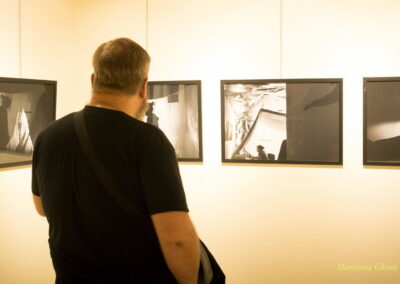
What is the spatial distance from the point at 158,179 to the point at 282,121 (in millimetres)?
1905

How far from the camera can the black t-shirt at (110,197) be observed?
115cm

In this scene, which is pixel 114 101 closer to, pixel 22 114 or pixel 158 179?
pixel 158 179

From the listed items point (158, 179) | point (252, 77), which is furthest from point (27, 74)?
point (158, 179)

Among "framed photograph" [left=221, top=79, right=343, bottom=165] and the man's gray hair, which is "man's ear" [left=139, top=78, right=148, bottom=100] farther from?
"framed photograph" [left=221, top=79, right=343, bottom=165]

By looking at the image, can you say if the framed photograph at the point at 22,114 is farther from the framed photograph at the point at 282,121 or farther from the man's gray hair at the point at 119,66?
the man's gray hair at the point at 119,66

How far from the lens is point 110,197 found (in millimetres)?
1178

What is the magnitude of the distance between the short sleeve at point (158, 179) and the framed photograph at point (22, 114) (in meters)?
1.74

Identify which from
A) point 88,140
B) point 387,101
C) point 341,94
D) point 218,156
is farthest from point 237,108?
point 88,140

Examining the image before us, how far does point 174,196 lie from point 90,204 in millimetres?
278

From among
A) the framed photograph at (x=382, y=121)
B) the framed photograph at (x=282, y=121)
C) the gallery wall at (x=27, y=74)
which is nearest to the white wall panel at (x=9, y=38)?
the gallery wall at (x=27, y=74)

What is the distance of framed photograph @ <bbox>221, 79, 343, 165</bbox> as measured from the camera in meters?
2.79

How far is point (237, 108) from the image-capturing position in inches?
116

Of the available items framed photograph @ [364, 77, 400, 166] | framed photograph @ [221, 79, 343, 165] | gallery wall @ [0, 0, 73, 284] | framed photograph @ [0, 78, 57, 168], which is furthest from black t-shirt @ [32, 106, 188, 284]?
framed photograph @ [364, 77, 400, 166]

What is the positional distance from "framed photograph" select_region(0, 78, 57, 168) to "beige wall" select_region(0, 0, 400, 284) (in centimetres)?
10
